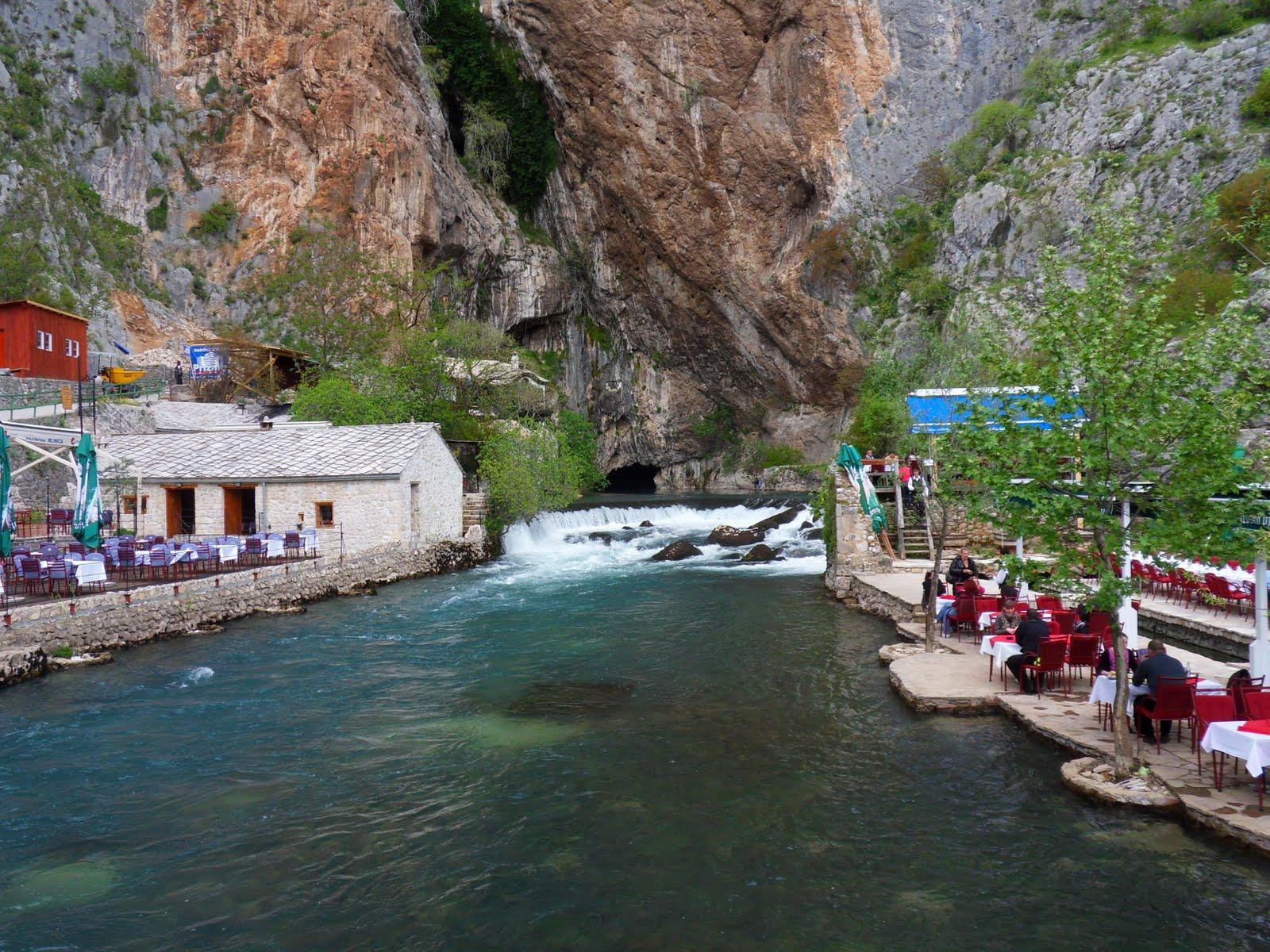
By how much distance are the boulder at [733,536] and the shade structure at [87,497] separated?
70.5 feet

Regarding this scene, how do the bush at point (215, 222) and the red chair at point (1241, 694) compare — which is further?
the bush at point (215, 222)

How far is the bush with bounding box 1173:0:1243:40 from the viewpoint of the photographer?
1533 inches

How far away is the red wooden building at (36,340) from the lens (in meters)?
29.2

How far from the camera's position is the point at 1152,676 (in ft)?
29.3

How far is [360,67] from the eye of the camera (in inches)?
1900

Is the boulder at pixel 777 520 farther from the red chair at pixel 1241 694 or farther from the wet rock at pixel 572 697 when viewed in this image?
the red chair at pixel 1241 694

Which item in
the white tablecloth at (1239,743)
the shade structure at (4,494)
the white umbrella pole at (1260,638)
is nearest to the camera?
the white tablecloth at (1239,743)

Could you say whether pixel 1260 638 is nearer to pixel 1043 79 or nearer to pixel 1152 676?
pixel 1152 676

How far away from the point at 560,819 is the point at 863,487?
15.8m

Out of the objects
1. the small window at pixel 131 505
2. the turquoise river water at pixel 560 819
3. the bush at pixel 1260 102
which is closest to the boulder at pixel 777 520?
the turquoise river water at pixel 560 819

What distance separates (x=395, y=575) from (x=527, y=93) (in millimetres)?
42060

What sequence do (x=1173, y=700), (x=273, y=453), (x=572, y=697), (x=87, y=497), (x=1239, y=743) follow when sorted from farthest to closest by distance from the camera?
(x=273, y=453), (x=87, y=497), (x=572, y=697), (x=1173, y=700), (x=1239, y=743)

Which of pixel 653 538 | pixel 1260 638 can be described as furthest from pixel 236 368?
pixel 1260 638

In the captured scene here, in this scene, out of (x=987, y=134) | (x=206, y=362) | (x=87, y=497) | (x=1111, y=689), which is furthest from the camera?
(x=987, y=134)
